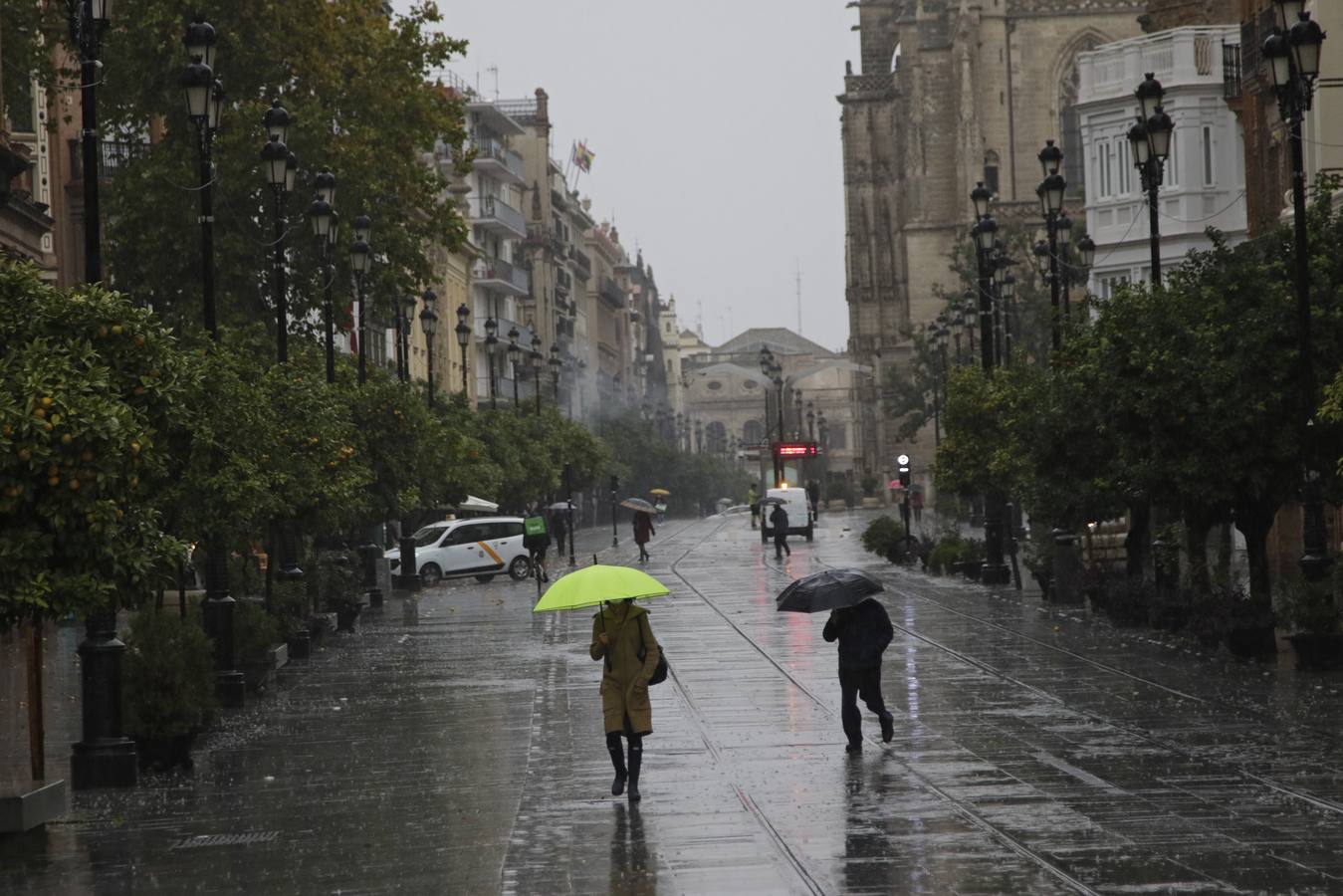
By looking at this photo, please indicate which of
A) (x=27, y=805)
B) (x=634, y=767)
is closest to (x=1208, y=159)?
(x=634, y=767)

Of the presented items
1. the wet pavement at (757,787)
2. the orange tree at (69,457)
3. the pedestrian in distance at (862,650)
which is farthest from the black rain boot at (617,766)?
the orange tree at (69,457)

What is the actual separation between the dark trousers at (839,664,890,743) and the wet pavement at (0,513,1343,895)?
259mm

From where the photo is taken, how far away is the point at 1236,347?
79.8 feet

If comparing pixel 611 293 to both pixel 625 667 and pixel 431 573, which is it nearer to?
pixel 431 573

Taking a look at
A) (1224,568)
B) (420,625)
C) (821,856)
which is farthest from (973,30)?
(821,856)

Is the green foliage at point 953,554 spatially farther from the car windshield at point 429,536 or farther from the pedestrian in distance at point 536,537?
the car windshield at point 429,536

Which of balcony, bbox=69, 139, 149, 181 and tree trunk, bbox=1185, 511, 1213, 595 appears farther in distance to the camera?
balcony, bbox=69, 139, 149, 181

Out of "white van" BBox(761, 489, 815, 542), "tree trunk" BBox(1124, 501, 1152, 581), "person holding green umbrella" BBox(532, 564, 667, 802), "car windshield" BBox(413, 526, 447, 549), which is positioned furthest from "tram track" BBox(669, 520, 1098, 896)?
"white van" BBox(761, 489, 815, 542)

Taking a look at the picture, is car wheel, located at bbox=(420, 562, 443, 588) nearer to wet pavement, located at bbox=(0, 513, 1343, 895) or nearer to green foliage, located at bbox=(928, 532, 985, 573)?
green foliage, located at bbox=(928, 532, 985, 573)

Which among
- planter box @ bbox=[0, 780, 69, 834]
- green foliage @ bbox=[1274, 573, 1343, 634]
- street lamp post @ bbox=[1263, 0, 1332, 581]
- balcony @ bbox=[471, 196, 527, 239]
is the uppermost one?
balcony @ bbox=[471, 196, 527, 239]

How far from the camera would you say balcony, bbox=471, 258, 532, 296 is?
102 metres

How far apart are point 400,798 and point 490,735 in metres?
3.65

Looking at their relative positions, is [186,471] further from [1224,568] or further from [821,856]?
[1224,568]

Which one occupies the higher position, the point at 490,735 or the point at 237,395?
the point at 237,395
